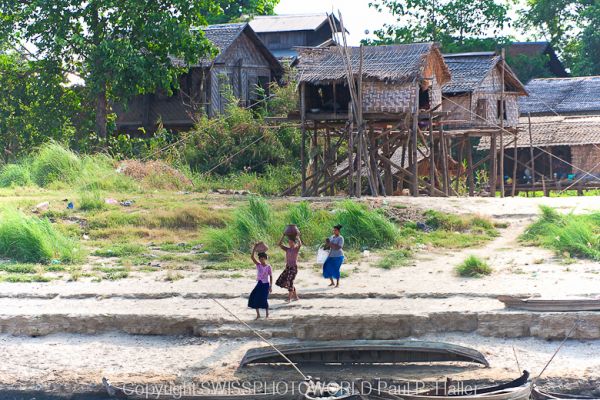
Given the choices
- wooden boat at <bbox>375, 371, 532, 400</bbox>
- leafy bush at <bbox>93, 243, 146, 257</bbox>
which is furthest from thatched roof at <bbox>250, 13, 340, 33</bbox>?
wooden boat at <bbox>375, 371, 532, 400</bbox>

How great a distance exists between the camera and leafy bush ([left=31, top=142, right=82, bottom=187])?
69.5ft

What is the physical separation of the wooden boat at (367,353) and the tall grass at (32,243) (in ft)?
17.1

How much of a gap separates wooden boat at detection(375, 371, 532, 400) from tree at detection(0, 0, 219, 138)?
15.8 meters

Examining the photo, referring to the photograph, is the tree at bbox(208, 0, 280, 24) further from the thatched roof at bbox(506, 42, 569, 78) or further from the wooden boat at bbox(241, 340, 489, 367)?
the wooden boat at bbox(241, 340, 489, 367)

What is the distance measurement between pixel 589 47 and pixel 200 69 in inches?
658

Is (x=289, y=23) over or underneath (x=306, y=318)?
over

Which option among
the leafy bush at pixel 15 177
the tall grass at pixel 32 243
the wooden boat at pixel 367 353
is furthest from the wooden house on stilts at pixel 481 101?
the wooden boat at pixel 367 353

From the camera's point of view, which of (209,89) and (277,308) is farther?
(209,89)

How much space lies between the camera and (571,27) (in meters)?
40.6

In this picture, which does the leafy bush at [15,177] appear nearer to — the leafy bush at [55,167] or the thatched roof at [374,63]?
the leafy bush at [55,167]

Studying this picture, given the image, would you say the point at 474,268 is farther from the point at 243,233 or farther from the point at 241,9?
the point at 241,9

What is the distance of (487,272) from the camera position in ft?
43.9

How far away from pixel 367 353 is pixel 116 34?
15538 mm

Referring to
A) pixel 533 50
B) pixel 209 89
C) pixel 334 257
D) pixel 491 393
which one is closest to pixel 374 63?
pixel 209 89
